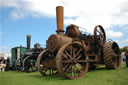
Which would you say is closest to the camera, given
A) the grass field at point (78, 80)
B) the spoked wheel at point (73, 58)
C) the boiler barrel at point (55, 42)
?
the grass field at point (78, 80)

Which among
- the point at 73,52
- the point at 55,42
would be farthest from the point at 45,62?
the point at 73,52

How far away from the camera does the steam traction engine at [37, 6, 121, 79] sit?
5973 millimetres

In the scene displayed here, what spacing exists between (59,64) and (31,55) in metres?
6.67

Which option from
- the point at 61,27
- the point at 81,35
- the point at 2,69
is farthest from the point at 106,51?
the point at 2,69

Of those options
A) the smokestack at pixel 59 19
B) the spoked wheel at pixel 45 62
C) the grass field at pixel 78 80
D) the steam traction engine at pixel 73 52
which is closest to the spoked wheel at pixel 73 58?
the steam traction engine at pixel 73 52

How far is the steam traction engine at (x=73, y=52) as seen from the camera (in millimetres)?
5973

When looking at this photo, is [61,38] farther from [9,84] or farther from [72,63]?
[9,84]

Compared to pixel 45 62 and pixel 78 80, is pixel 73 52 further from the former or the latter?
pixel 45 62

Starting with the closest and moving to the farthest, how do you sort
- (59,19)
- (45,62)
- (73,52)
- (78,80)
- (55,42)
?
(78,80) → (73,52) → (55,42) → (45,62) → (59,19)

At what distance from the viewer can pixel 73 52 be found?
6191 mm

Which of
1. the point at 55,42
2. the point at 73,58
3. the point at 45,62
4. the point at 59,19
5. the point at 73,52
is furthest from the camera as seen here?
the point at 59,19

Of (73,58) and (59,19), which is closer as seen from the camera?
(73,58)

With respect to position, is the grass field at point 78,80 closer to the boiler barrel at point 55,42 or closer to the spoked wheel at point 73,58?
the spoked wheel at point 73,58

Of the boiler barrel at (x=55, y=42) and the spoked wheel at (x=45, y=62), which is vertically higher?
the boiler barrel at (x=55, y=42)
